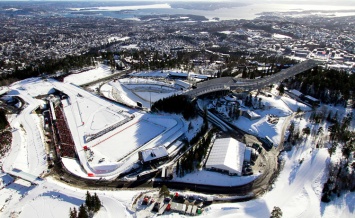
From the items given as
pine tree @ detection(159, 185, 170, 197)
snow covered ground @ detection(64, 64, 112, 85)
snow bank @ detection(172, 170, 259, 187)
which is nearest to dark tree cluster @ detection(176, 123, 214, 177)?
snow bank @ detection(172, 170, 259, 187)

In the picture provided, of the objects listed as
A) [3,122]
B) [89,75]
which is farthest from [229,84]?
[3,122]

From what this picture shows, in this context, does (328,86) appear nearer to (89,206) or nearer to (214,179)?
(214,179)

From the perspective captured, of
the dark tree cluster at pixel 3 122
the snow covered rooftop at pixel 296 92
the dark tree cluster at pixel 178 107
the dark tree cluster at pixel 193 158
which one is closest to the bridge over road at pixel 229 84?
the snow covered rooftop at pixel 296 92

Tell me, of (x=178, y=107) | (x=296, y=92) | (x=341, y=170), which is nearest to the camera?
(x=341, y=170)

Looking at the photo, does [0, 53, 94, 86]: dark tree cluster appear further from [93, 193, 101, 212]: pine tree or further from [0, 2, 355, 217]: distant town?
[93, 193, 101, 212]: pine tree

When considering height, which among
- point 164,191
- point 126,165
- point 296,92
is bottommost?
point 126,165

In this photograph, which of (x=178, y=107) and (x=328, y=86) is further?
(x=328, y=86)

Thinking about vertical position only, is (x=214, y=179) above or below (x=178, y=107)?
below

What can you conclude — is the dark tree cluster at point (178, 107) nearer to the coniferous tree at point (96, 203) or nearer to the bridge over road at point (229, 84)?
the bridge over road at point (229, 84)
